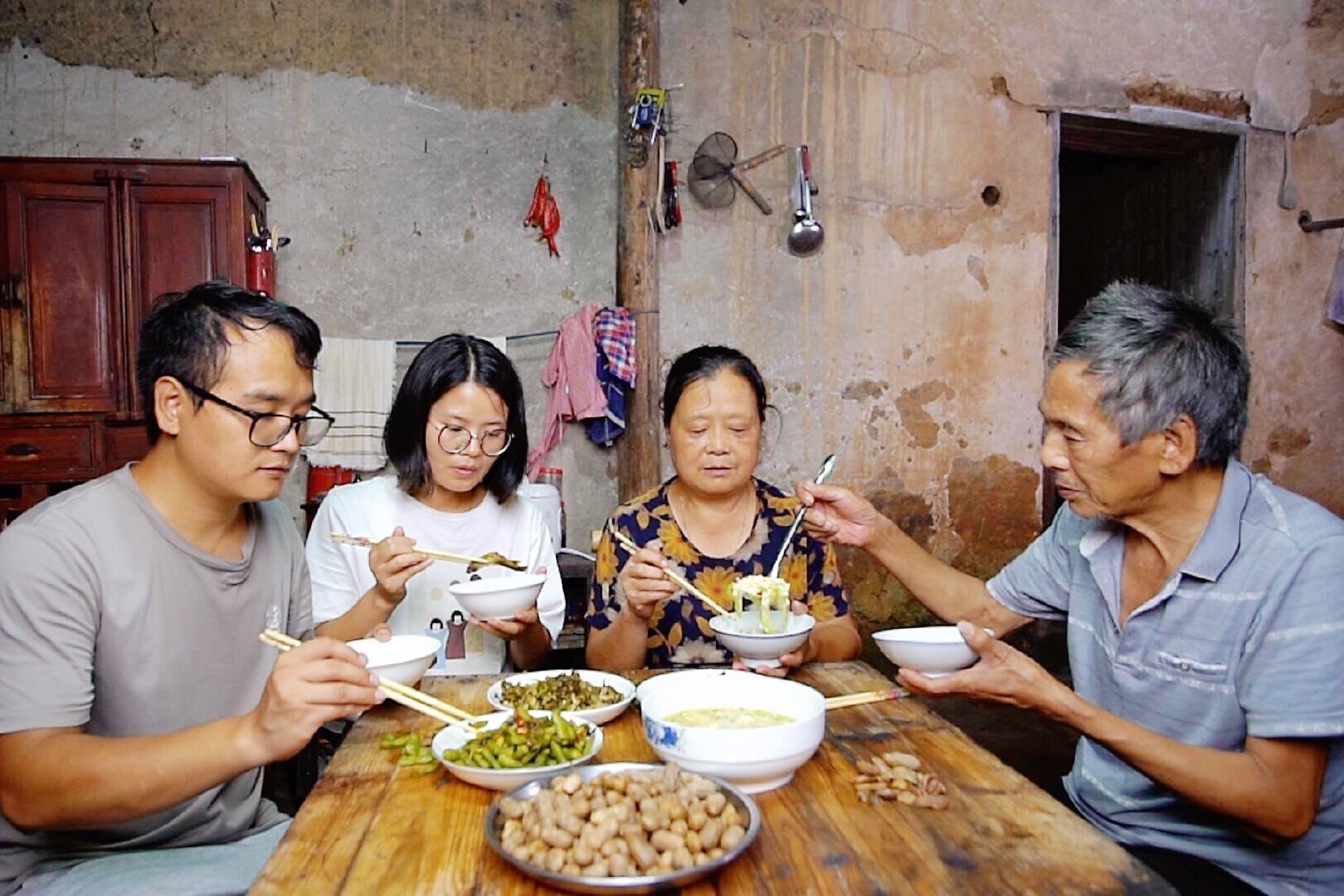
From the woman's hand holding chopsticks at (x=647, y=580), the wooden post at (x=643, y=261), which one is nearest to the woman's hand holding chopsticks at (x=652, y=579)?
the woman's hand holding chopsticks at (x=647, y=580)

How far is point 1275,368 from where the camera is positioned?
6676 mm

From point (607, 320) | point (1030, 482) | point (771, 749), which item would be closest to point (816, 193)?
point (607, 320)

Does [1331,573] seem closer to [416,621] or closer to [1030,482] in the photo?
[416,621]

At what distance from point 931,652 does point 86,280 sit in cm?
502

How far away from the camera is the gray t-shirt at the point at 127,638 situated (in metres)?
1.68

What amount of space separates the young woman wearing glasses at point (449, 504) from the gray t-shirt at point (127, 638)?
0.69 m

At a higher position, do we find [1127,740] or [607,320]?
[607,320]

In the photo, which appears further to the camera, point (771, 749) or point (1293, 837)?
point (1293, 837)

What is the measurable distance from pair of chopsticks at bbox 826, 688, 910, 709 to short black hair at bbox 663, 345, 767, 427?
1.04m

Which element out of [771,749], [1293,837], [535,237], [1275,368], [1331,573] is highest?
[535,237]

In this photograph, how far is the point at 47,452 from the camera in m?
4.82

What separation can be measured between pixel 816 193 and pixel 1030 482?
256cm

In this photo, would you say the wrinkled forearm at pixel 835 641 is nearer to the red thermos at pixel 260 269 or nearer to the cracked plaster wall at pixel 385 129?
the cracked plaster wall at pixel 385 129

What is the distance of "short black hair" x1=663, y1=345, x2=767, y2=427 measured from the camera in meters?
2.86
